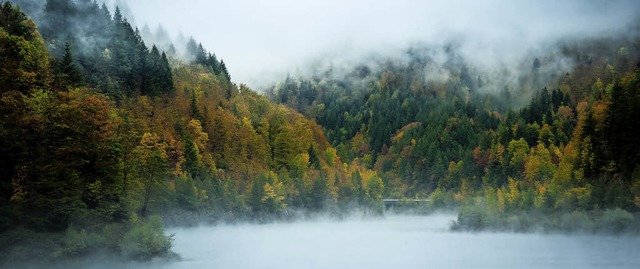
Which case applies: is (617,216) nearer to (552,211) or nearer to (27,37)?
(552,211)

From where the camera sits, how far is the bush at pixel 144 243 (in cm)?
5784

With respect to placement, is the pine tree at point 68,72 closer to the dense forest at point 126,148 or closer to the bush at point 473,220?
the dense forest at point 126,148

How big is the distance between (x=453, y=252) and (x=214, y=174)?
53.3 meters

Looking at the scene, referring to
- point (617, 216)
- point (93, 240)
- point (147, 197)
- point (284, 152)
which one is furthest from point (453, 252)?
point (284, 152)

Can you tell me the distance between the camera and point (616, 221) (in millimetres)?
84125

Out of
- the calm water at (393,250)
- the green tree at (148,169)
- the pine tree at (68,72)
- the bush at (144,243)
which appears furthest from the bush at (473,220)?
the pine tree at (68,72)

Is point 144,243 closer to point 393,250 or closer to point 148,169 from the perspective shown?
point 148,169

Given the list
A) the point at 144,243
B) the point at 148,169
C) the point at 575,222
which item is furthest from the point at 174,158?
the point at 575,222

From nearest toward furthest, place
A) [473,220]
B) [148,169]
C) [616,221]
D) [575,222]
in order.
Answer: [148,169]
[616,221]
[575,222]
[473,220]

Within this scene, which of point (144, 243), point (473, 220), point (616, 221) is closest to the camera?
point (144, 243)

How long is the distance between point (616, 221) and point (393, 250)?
3085 centimetres

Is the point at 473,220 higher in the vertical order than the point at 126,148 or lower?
lower

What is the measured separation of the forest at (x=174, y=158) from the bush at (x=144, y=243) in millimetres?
143

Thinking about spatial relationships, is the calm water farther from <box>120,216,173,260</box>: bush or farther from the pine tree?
the pine tree
